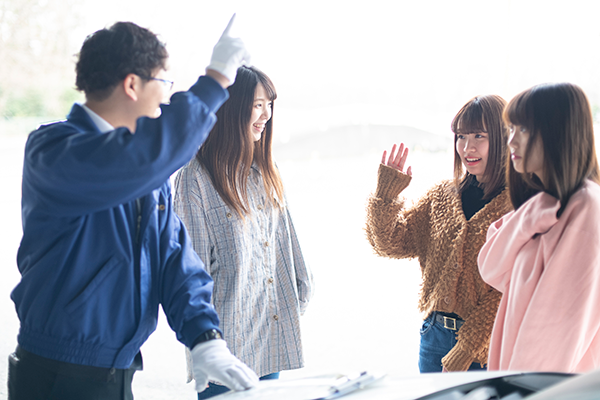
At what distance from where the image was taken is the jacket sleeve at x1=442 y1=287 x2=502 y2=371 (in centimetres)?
122

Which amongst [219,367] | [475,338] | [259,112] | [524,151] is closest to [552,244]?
[524,151]

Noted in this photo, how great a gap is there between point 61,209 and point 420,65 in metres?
2.98

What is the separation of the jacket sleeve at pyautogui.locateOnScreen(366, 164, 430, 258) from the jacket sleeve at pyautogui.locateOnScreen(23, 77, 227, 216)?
775 millimetres

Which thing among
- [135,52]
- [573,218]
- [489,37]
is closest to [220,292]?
[135,52]

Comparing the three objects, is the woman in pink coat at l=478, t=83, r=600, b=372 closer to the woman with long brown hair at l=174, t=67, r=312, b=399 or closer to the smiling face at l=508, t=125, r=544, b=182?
the smiling face at l=508, t=125, r=544, b=182

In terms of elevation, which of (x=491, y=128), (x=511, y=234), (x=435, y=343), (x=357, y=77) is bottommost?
(x=435, y=343)

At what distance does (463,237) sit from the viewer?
129 centimetres

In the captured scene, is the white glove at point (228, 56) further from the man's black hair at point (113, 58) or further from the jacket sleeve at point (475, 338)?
the jacket sleeve at point (475, 338)

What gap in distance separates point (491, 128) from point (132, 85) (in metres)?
0.93

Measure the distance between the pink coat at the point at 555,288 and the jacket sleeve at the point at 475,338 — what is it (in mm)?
159

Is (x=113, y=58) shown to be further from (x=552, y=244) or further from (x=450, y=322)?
(x=450, y=322)

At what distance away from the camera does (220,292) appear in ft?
4.44

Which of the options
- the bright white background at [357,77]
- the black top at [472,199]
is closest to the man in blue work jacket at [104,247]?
the black top at [472,199]

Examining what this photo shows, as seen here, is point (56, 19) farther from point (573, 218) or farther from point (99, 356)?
point (573, 218)
